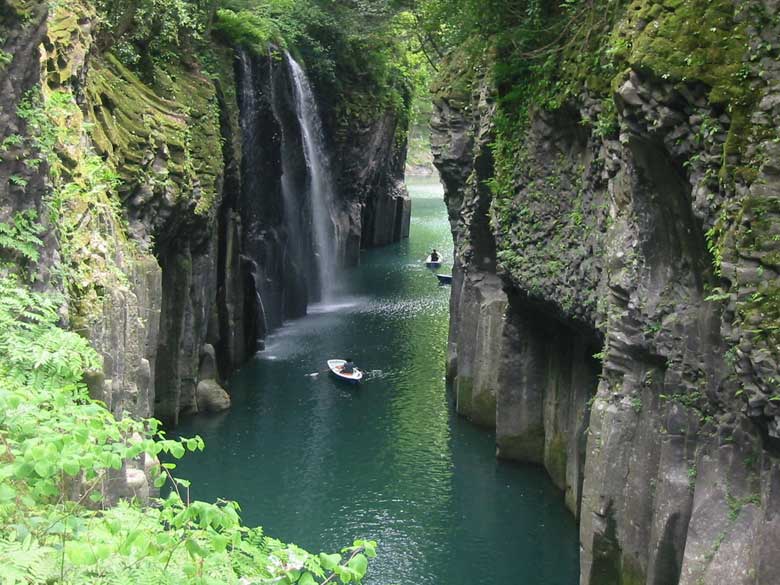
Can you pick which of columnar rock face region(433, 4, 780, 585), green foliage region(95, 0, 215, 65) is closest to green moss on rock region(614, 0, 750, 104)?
columnar rock face region(433, 4, 780, 585)

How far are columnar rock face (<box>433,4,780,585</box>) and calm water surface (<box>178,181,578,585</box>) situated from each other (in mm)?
1546

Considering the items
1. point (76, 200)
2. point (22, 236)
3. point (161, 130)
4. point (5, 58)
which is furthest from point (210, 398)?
point (5, 58)

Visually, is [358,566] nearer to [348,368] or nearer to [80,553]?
[80,553]

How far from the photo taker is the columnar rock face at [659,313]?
34.1 ft

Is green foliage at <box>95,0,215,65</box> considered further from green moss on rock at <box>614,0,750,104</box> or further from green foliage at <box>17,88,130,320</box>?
green moss on rock at <box>614,0,750,104</box>

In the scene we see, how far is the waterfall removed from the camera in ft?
119

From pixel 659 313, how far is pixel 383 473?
29.9ft

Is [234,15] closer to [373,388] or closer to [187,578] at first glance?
[373,388]

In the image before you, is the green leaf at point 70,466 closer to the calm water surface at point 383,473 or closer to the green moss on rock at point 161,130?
the calm water surface at point 383,473

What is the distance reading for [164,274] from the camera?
71.5ft

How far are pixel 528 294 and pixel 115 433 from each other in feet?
44.5

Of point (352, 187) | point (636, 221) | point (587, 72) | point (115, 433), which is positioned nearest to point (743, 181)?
point (636, 221)

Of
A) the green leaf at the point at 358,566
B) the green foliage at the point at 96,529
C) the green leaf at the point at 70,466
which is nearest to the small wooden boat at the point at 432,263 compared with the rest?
the green foliage at the point at 96,529

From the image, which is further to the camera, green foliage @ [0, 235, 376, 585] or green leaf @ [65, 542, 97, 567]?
green foliage @ [0, 235, 376, 585]
